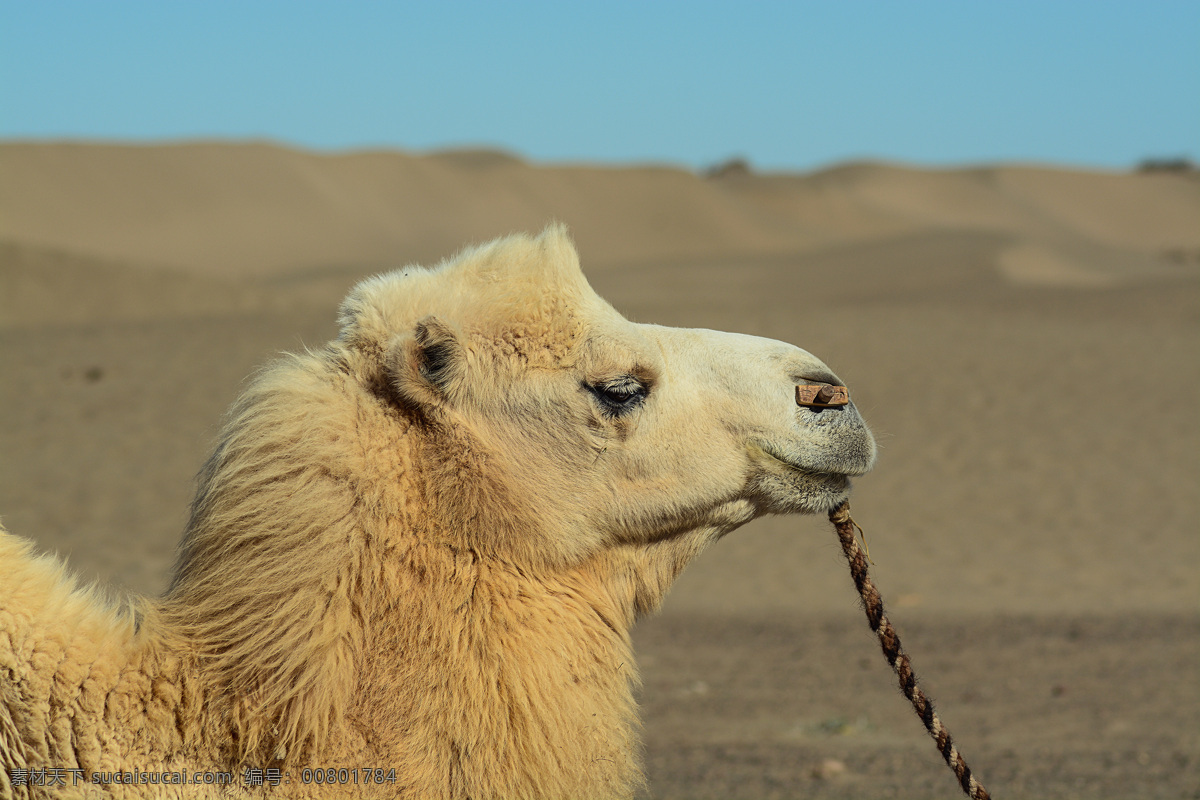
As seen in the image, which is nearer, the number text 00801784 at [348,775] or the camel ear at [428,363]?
the number text 00801784 at [348,775]

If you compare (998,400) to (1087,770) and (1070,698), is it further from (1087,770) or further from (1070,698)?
(1087,770)

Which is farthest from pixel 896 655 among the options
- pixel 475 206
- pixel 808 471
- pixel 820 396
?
pixel 475 206

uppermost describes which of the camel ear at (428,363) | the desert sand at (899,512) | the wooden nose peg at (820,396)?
the camel ear at (428,363)

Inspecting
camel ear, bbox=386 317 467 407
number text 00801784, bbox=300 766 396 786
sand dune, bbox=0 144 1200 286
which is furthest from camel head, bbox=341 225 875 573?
sand dune, bbox=0 144 1200 286

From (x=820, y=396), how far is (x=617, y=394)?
18.4 inches

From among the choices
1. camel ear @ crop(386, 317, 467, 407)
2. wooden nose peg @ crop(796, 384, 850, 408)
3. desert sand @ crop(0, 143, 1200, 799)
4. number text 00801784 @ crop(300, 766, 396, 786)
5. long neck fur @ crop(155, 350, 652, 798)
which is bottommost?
desert sand @ crop(0, 143, 1200, 799)

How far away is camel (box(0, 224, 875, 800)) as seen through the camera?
2.11 m

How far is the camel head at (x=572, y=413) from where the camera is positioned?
2.41m

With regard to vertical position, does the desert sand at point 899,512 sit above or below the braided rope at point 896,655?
below

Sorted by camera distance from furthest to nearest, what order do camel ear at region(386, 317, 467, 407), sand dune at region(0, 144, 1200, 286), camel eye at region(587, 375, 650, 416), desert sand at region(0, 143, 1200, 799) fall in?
sand dune at region(0, 144, 1200, 286)
desert sand at region(0, 143, 1200, 799)
camel eye at region(587, 375, 650, 416)
camel ear at region(386, 317, 467, 407)

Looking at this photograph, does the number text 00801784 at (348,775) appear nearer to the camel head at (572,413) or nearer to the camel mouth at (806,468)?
the camel head at (572,413)

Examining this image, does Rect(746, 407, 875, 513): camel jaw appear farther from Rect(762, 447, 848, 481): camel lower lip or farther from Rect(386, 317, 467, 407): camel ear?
Rect(386, 317, 467, 407): camel ear

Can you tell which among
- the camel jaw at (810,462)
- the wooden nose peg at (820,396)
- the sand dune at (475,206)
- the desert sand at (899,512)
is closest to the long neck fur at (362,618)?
the desert sand at (899,512)

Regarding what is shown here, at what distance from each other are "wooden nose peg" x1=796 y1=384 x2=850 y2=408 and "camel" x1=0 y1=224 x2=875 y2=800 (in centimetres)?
3
